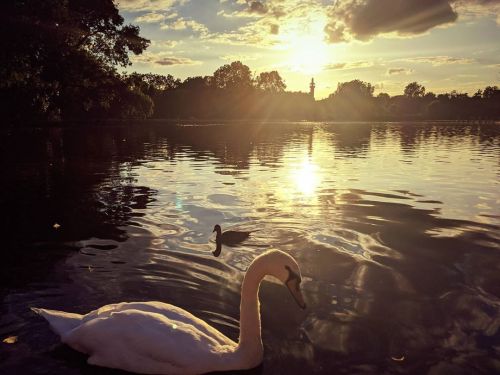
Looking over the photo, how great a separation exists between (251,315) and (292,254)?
4.55 meters

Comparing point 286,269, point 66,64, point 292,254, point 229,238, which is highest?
point 66,64

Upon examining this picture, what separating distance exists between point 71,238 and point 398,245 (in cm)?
733

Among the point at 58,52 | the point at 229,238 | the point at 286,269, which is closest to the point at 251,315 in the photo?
the point at 286,269

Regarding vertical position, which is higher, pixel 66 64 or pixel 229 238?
pixel 66 64

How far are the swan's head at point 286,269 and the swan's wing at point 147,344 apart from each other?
3.31 feet

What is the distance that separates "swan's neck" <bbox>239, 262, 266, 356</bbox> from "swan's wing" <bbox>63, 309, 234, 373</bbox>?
0.74 feet

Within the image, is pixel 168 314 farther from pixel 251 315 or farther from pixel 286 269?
pixel 286 269

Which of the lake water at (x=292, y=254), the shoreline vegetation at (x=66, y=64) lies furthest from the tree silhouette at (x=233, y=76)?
the lake water at (x=292, y=254)

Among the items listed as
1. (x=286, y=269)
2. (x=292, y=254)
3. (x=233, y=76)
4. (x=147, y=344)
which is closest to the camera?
(x=147, y=344)

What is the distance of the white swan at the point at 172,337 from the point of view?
16.7 ft

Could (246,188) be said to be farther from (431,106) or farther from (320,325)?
(431,106)

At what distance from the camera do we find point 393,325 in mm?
6734

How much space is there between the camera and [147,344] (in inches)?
200

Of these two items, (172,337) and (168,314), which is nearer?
(172,337)
